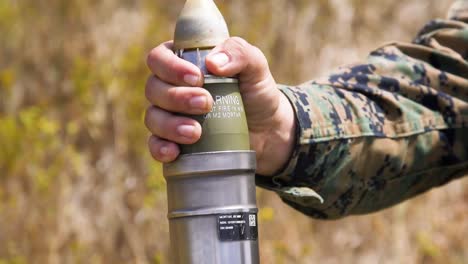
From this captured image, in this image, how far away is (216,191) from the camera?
5.58 feet

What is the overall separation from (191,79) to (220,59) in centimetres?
6

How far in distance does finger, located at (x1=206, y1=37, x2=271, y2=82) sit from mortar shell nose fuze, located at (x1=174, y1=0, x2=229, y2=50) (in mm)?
21

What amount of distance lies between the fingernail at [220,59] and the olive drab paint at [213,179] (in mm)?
19

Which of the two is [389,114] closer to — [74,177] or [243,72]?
[243,72]

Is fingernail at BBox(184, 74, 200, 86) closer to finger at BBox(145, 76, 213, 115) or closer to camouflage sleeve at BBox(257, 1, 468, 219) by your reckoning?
finger at BBox(145, 76, 213, 115)

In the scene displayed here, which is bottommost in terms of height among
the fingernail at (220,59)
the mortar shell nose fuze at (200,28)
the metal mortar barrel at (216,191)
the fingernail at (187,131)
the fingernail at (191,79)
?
the metal mortar barrel at (216,191)

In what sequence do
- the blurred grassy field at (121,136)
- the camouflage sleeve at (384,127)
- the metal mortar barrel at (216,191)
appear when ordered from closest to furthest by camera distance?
the metal mortar barrel at (216,191) → the camouflage sleeve at (384,127) → the blurred grassy field at (121,136)

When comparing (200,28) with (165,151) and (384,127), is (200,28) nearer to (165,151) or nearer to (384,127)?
(165,151)

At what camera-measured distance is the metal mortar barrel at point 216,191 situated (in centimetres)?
170

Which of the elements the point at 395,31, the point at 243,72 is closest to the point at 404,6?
the point at 395,31

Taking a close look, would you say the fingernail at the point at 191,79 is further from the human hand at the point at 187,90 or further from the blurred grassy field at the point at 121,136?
the blurred grassy field at the point at 121,136

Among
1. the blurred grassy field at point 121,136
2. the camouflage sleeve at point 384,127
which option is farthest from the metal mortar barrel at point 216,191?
the blurred grassy field at point 121,136

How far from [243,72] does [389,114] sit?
2.87 ft

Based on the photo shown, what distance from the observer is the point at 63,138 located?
5.00m
